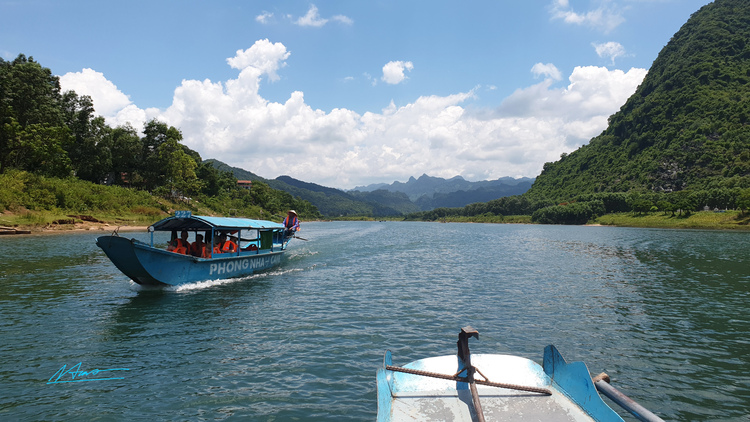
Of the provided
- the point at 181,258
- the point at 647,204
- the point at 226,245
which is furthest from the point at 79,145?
the point at 647,204

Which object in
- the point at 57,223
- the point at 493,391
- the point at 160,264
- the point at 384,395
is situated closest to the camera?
the point at 384,395

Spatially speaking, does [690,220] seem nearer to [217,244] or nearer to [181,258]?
[217,244]

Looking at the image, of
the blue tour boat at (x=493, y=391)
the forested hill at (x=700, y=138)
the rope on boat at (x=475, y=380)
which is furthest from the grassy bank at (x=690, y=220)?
the rope on boat at (x=475, y=380)

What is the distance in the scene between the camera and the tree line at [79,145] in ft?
205

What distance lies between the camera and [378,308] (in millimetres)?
18750

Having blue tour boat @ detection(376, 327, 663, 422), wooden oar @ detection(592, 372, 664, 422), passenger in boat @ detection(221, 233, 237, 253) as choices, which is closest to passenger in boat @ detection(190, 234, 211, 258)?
passenger in boat @ detection(221, 233, 237, 253)

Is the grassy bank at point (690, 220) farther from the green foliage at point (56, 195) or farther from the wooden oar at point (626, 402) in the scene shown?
the green foliage at point (56, 195)

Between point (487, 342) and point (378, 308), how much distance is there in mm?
6214

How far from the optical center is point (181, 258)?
2112cm

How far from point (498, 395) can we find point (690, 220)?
132869 millimetres

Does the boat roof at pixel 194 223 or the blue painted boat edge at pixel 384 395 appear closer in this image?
the blue painted boat edge at pixel 384 395

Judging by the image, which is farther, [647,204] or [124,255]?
[647,204]

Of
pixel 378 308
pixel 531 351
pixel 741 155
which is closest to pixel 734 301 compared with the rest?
pixel 531 351

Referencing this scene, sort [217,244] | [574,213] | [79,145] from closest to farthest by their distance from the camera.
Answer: [217,244] < [79,145] < [574,213]
